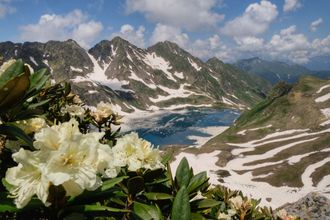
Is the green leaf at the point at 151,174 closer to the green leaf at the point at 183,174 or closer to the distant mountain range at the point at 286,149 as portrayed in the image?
the green leaf at the point at 183,174

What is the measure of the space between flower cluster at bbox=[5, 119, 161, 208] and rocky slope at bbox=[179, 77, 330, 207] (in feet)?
204

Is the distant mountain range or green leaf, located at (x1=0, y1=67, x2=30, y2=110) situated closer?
green leaf, located at (x1=0, y1=67, x2=30, y2=110)

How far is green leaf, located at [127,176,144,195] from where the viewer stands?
3.86 m

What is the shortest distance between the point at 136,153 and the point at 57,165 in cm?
180

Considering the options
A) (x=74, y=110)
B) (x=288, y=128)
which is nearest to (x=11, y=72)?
(x=74, y=110)

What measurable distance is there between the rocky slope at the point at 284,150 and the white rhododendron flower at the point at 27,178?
205ft

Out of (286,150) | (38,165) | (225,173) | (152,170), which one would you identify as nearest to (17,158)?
(38,165)

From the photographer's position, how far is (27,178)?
8.59ft

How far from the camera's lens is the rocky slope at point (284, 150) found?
74.8 meters

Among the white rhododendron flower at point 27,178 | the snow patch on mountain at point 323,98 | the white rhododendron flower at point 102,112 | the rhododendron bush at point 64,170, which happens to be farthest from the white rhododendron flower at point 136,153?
the snow patch on mountain at point 323,98

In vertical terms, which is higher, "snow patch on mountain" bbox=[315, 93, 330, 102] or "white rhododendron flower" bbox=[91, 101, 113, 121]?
"snow patch on mountain" bbox=[315, 93, 330, 102]

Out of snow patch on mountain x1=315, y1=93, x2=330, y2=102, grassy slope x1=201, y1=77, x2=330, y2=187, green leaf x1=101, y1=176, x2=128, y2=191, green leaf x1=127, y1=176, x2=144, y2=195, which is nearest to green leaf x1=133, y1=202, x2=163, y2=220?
green leaf x1=127, y1=176, x2=144, y2=195

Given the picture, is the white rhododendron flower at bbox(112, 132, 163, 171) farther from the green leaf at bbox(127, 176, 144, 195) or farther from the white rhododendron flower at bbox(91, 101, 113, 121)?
the white rhododendron flower at bbox(91, 101, 113, 121)

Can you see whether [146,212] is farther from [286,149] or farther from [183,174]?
[286,149]
